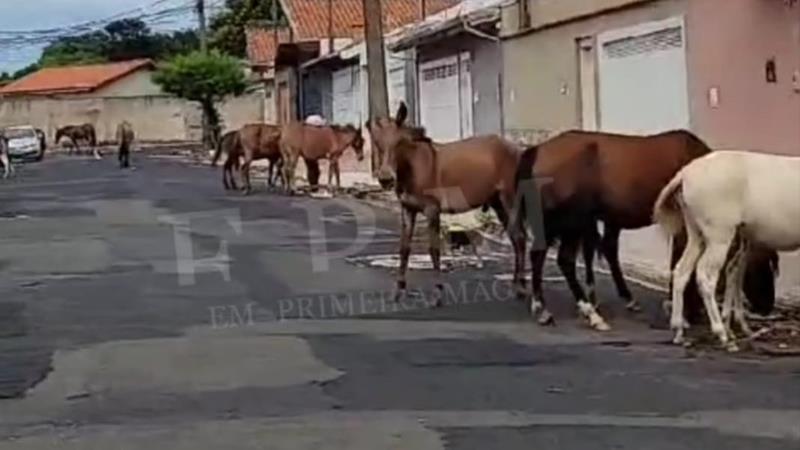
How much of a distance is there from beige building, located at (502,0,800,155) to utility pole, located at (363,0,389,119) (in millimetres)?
2947

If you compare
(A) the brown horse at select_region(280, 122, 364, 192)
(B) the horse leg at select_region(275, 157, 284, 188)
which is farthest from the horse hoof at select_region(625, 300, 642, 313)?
(B) the horse leg at select_region(275, 157, 284, 188)

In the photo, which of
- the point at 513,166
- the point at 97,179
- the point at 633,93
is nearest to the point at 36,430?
the point at 513,166

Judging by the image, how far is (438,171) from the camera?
55.5 feet

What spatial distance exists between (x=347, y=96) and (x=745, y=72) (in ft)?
120

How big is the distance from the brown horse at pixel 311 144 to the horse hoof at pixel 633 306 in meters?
23.6

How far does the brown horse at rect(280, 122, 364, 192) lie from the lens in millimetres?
39250

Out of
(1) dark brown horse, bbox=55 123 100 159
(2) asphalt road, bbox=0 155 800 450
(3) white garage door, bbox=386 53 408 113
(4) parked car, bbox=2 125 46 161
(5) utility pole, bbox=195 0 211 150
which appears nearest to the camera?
(2) asphalt road, bbox=0 155 800 450

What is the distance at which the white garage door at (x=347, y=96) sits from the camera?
183 ft

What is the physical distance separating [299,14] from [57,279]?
4777cm

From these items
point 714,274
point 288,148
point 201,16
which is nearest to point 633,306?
point 714,274

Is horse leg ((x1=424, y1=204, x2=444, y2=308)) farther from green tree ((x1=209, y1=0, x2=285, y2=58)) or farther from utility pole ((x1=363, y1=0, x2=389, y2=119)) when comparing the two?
green tree ((x1=209, y1=0, x2=285, y2=58))

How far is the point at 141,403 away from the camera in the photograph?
1102 cm

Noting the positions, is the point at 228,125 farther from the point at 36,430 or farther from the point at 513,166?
the point at 36,430

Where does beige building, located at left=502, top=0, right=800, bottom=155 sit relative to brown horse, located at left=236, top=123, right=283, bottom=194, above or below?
above
